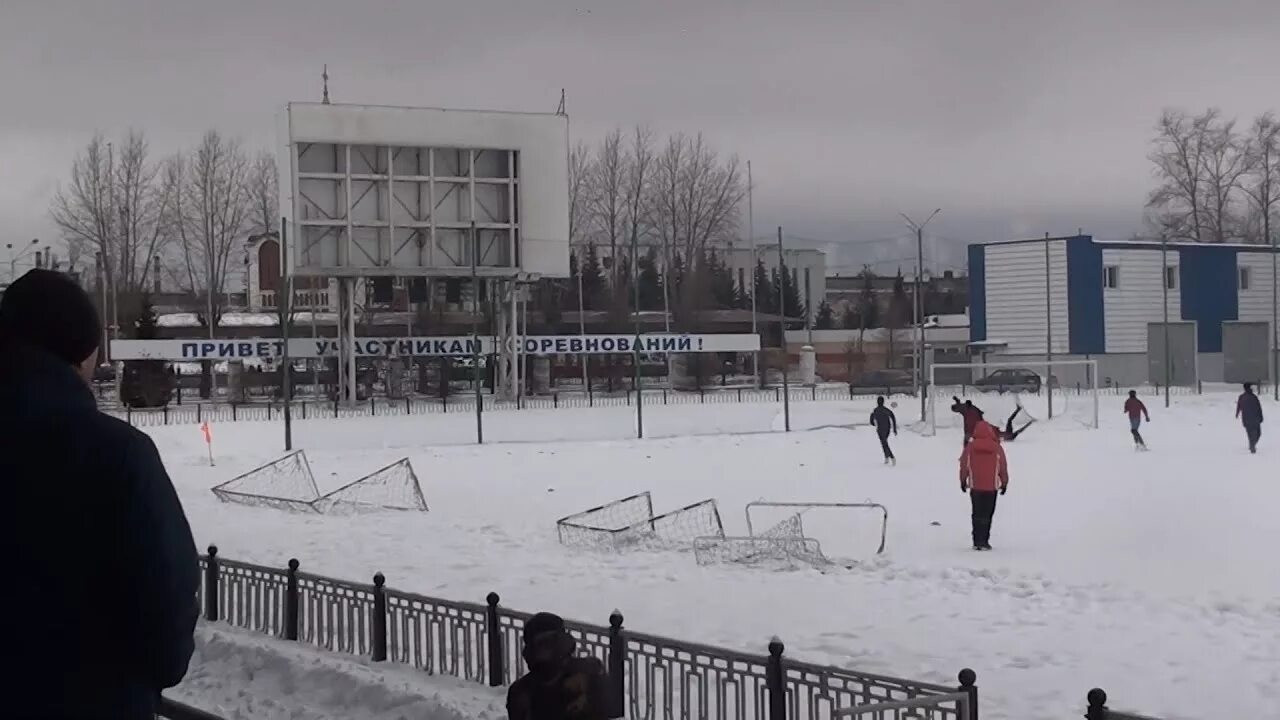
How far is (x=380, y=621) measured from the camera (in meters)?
11.2

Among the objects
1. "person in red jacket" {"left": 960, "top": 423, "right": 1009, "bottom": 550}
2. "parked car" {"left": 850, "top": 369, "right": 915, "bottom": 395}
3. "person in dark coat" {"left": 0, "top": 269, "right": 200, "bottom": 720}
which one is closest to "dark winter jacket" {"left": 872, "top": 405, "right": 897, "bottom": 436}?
"person in red jacket" {"left": 960, "top": 423, "right": 1009, "bottom": 550}

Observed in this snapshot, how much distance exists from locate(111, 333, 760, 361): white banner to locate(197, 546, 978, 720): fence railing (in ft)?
116

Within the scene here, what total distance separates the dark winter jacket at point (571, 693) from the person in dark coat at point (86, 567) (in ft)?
8.51

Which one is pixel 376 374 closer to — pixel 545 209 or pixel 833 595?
pixel 545 209

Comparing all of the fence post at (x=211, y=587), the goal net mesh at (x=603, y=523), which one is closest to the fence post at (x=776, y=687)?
the fence post at (x=211, y=587)

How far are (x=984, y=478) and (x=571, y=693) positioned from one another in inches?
506

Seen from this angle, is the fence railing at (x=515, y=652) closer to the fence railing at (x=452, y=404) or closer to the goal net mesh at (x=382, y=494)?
the goal net mesh at (x=382, y=494)

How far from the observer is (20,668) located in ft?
9.17

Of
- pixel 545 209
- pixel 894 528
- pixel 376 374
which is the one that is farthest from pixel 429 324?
pixel 894 528

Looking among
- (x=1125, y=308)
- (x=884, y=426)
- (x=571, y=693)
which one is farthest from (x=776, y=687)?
(x=1125, y=308)

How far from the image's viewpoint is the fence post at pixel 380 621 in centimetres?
1116

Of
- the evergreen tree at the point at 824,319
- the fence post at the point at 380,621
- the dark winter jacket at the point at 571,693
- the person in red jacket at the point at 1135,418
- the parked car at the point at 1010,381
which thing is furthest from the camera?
the evergreen tree at the point at 824,319

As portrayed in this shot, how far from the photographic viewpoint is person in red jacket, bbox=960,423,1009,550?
17.3 metres

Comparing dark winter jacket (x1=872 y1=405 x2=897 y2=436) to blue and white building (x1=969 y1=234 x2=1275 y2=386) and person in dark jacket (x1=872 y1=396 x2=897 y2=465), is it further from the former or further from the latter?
blue and white building (x1=969 y1=234 x2=1275 y2=386)
